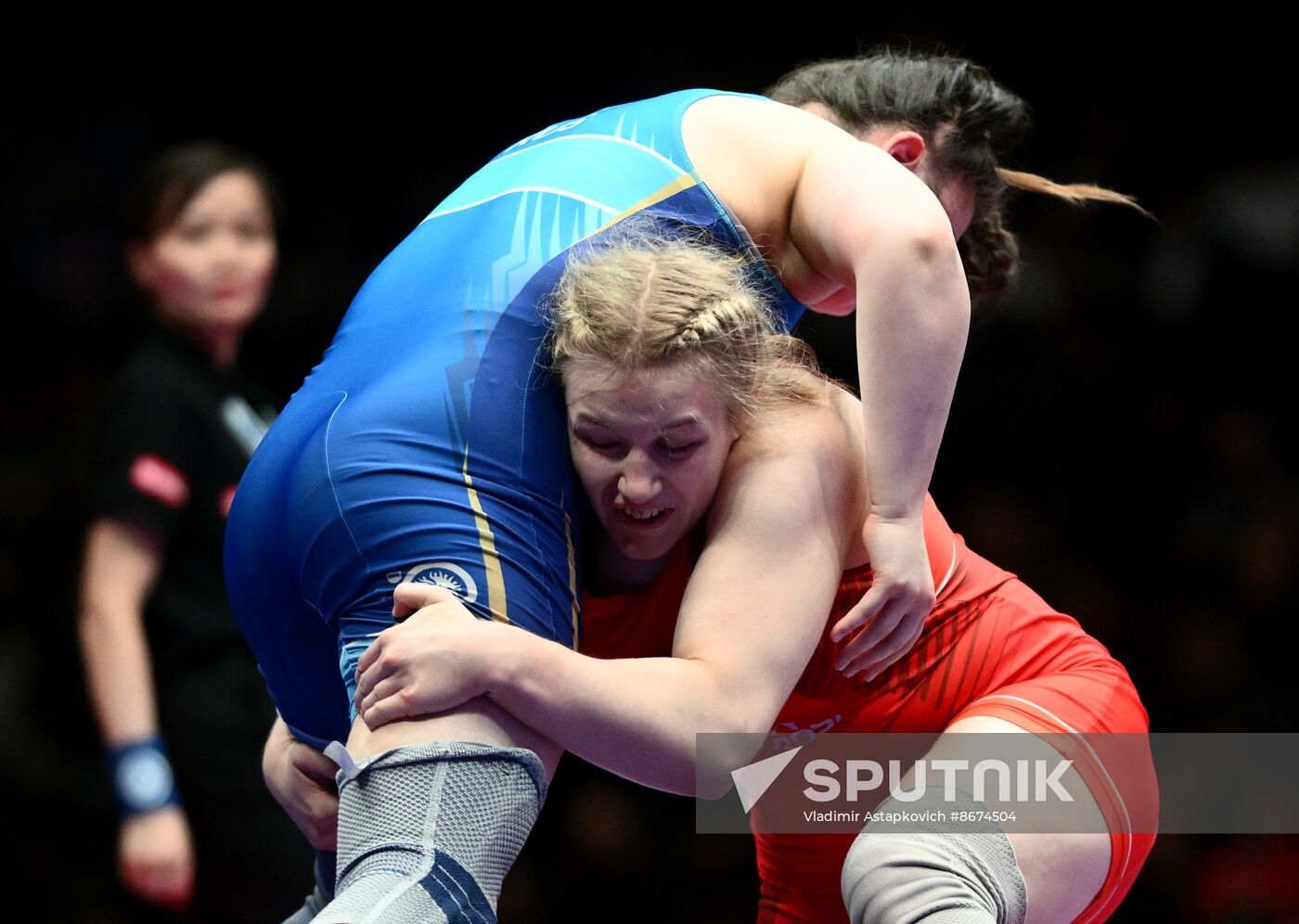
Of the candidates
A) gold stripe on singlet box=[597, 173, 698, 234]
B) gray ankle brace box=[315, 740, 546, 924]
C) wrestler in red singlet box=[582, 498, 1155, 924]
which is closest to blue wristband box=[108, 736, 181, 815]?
wrestler in red singlet box=[582, 498, 1155, 924]

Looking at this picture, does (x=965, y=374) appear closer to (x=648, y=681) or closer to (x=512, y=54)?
(x=512, y=54)

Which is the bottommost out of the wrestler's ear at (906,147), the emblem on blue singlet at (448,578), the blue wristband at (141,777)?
the blue wristband at (141,777)

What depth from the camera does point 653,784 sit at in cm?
117

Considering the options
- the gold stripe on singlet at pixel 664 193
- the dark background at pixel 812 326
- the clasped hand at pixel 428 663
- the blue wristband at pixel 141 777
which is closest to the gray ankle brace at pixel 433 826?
the clasped hand at pixel 428 663

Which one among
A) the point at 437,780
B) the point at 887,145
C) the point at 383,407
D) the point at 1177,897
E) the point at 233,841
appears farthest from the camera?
the point at 1177,897

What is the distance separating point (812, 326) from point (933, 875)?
7.07 feet

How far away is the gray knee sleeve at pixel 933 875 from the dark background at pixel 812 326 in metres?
1.97

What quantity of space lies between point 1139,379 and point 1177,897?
1.14m

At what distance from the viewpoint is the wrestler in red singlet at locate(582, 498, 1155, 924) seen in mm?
1368

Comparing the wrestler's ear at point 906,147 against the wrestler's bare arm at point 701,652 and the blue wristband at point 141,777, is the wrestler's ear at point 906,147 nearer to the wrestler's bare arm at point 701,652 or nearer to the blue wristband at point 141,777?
the wrestler's bare arm at point 701,652

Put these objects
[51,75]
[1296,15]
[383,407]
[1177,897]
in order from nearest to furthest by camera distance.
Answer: [383,407] < [1177,897] < [51,75] < [1296,15]

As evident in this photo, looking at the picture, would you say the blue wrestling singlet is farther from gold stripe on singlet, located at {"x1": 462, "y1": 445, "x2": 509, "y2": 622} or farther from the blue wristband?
the blue wristband

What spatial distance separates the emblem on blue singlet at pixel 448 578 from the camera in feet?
3.73

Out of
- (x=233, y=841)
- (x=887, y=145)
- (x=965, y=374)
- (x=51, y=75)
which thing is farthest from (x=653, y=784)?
(x=51, y=75)
